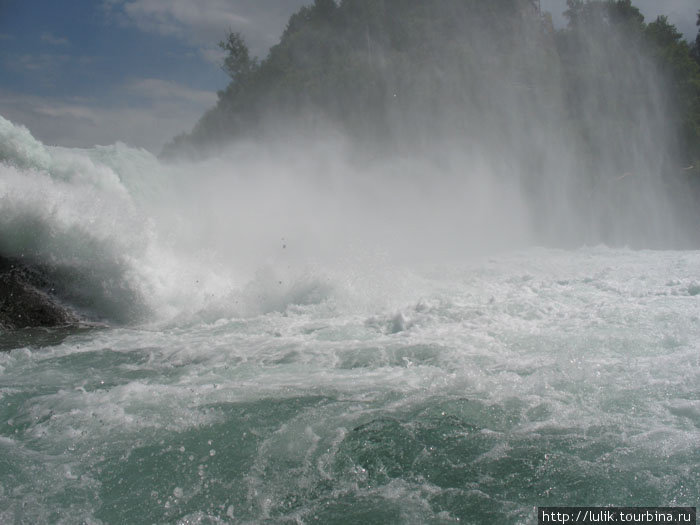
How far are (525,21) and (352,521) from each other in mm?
26672

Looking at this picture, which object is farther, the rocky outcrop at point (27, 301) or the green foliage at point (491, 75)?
the green foliage at point (491, 75)

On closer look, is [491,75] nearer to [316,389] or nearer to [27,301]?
[27,301]

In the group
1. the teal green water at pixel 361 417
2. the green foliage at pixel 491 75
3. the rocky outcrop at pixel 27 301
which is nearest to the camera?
the teal green water at pixel 361 417

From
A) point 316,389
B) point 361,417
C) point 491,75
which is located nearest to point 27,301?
point 316,389

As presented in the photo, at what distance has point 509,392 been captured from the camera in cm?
483

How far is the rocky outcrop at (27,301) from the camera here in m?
7.84

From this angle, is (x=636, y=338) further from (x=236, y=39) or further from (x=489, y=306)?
(x=236, y=39)

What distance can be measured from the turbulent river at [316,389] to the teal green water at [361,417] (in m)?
0.02

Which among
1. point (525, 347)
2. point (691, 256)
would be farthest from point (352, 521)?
point (691, 256)

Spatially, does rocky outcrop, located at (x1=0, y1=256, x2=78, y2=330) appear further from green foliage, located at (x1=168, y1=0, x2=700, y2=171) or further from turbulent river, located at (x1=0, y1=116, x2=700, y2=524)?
green foliage, located at (x1=168, y1=0, x2=700, y2=171)

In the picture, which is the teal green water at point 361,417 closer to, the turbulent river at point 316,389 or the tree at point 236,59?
the turbulent river at point 316,389

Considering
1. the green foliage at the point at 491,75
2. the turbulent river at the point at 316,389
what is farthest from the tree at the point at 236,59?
the turbulent river at the point at 316,389

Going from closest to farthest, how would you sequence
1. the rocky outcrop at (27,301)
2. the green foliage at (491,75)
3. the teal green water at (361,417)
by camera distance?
1. the teal green water at (361,417)
2. the rocky outcrop at (27,301)
3. the green foliage at (491,75)

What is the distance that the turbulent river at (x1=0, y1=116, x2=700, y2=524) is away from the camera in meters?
3.42
